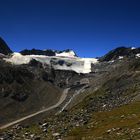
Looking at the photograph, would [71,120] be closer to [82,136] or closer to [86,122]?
[86,122]

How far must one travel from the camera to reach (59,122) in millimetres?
83250

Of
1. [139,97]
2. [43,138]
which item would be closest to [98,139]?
[43,138]

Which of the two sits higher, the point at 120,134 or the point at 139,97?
the point at 139,97

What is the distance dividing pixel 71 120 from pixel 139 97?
39192 millimetres

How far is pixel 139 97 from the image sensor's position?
11631 cm

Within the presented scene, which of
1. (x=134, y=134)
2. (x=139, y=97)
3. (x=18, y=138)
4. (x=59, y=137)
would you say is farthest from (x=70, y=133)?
(x=139, y=97)

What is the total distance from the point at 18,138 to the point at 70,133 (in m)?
9.48

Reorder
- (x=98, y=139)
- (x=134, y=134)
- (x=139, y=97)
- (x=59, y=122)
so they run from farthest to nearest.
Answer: (x=139, y=97), (x=59, y=122), (x=98, y=139), (x=134, y=134)

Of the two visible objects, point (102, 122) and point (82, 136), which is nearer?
point (82, 136)

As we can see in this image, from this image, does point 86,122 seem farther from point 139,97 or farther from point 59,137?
point 139,97

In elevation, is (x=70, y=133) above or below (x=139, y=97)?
below

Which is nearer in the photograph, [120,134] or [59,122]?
[120,134]

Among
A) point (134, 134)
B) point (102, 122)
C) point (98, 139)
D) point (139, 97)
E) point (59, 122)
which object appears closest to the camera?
point (134, 134)

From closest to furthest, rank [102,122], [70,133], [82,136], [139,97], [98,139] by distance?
[98,139] → [82,136] → [70,133] → [102,122] → [139,97]
